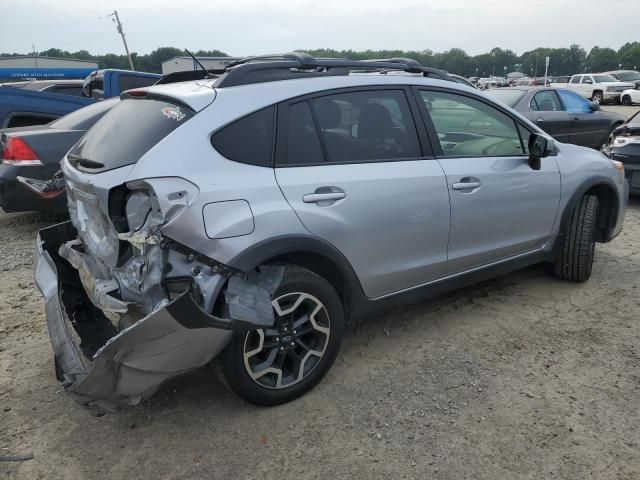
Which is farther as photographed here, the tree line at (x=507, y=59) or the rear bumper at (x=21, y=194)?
the tree line at (x=507, y=59)

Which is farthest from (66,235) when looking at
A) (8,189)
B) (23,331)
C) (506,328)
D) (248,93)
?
(506,328)

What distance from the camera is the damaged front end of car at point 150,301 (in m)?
2.22

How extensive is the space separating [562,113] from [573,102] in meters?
0.76

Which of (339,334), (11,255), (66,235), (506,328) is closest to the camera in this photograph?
(339,334)

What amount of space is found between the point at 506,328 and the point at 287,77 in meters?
2.26

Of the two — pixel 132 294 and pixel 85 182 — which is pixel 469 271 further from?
pixel 85 182

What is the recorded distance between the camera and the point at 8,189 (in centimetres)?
525

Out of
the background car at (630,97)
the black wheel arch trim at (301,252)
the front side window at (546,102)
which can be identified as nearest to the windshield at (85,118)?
the black wheel arch trim at (301,252)

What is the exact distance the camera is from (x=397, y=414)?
2.70 meters

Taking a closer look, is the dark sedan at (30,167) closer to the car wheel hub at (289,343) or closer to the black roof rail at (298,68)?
the black roof rail at (298,68)

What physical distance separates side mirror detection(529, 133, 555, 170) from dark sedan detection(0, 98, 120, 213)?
4.38m

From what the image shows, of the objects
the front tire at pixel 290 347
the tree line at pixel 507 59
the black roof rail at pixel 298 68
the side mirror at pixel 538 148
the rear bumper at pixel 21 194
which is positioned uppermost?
the tree line at pixel 507 59

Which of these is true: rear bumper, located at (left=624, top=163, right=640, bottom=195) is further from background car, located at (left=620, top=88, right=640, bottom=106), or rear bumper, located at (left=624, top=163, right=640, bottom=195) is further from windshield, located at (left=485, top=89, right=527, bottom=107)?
background car, located at (left=620, top=88, right=640, bottom=106)

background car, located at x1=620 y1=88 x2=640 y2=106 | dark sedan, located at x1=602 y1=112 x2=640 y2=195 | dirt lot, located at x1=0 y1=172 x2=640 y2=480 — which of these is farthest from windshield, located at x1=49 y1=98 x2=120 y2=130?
background car, located at x1=620 y1=88 x2=640 y2=106
